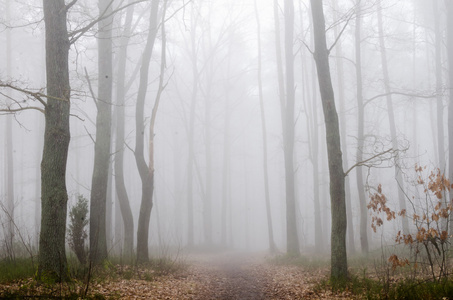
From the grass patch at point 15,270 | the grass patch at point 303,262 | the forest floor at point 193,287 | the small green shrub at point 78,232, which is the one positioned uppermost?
the small green shrub at point 78,232

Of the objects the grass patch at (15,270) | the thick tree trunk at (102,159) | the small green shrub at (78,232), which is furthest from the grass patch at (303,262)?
the grass patch at (15,270)

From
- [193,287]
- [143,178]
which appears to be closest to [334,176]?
[193,287]

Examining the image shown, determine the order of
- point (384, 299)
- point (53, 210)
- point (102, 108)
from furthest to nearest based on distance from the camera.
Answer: point (102, 108), point (53, 210), point (384, 299)

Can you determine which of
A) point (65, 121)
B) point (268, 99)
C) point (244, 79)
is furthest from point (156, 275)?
point (268, 99)

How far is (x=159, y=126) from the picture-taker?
36188mm

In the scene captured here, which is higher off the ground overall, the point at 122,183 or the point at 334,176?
the point at 122,183

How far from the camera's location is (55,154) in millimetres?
6312

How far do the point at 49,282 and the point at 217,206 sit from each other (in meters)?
32.7

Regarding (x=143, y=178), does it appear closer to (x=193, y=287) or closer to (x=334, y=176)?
(x=193, y=287)

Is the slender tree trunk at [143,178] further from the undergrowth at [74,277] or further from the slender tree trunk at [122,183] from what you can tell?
the slender tree trunk at [122,183]

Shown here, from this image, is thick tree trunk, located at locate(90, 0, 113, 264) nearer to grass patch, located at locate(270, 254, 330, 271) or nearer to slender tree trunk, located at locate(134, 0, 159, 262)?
slender tree trunk, located at locate(134, 0, 159, 262)

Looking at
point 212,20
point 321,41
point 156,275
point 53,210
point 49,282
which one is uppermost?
point 212,20

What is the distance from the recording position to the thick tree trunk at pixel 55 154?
20.1 ft

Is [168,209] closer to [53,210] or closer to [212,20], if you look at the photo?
[212,20]
